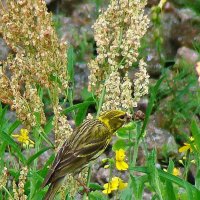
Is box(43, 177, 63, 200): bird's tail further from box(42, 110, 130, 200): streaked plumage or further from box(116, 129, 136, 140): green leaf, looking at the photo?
box(116, 129, 136, 140): green leaf

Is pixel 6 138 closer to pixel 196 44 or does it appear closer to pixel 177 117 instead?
pixel 177 117

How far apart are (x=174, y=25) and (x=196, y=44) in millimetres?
909

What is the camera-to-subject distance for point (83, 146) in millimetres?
2812

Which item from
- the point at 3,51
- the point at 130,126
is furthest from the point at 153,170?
the point at 3,51

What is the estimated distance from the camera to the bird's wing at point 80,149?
9.02ft

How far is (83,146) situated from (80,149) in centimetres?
2

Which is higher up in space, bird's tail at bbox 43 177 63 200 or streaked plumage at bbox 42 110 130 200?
streaked plumage at bbox 42 110 130 200

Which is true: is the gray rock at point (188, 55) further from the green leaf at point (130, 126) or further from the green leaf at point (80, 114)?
the green leaf at point (130, 126)

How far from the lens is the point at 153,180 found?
258 cm

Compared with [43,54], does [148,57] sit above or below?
below

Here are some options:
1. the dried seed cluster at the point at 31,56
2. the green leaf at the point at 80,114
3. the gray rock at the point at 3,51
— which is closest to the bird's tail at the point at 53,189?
the dried seed cluster at the point at 31,56

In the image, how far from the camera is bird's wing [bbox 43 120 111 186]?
2.75 m

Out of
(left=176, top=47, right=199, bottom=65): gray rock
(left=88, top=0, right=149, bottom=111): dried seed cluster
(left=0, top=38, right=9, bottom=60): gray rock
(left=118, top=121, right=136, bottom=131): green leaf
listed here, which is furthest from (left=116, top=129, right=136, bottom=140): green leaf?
(left=0, top=38, right=9, bottom=60): gray rock

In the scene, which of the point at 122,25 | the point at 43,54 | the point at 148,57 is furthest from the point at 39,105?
the point at 148,57
